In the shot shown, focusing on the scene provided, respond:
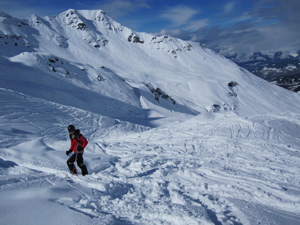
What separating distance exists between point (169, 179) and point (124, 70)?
226 ft

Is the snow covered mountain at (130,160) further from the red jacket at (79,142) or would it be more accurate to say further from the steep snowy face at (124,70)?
the red jacket at (79,142)

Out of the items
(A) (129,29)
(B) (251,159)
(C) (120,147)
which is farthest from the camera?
(A) (129,29)

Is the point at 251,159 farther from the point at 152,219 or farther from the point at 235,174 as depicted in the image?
the point at 152,219

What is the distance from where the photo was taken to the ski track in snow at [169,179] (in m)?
4.63

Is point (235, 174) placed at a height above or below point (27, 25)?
below

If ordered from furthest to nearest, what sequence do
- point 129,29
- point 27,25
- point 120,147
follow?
point 129,29
point 27,25
point 120,147

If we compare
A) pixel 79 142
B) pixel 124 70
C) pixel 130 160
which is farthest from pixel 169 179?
pixel 124 70

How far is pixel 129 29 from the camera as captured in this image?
343 feet

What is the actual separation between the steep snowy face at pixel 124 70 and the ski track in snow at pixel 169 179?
16.6 meters

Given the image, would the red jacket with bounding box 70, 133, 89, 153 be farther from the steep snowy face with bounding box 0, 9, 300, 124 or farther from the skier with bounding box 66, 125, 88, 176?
the steep snowy face with bounding box 0, 9, 300, 124

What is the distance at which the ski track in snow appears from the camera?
463 cm

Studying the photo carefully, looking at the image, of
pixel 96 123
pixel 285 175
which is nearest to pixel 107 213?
pixel 285 175

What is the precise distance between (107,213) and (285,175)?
20.9ft

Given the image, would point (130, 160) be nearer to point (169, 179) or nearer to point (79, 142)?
point (169, 179)
